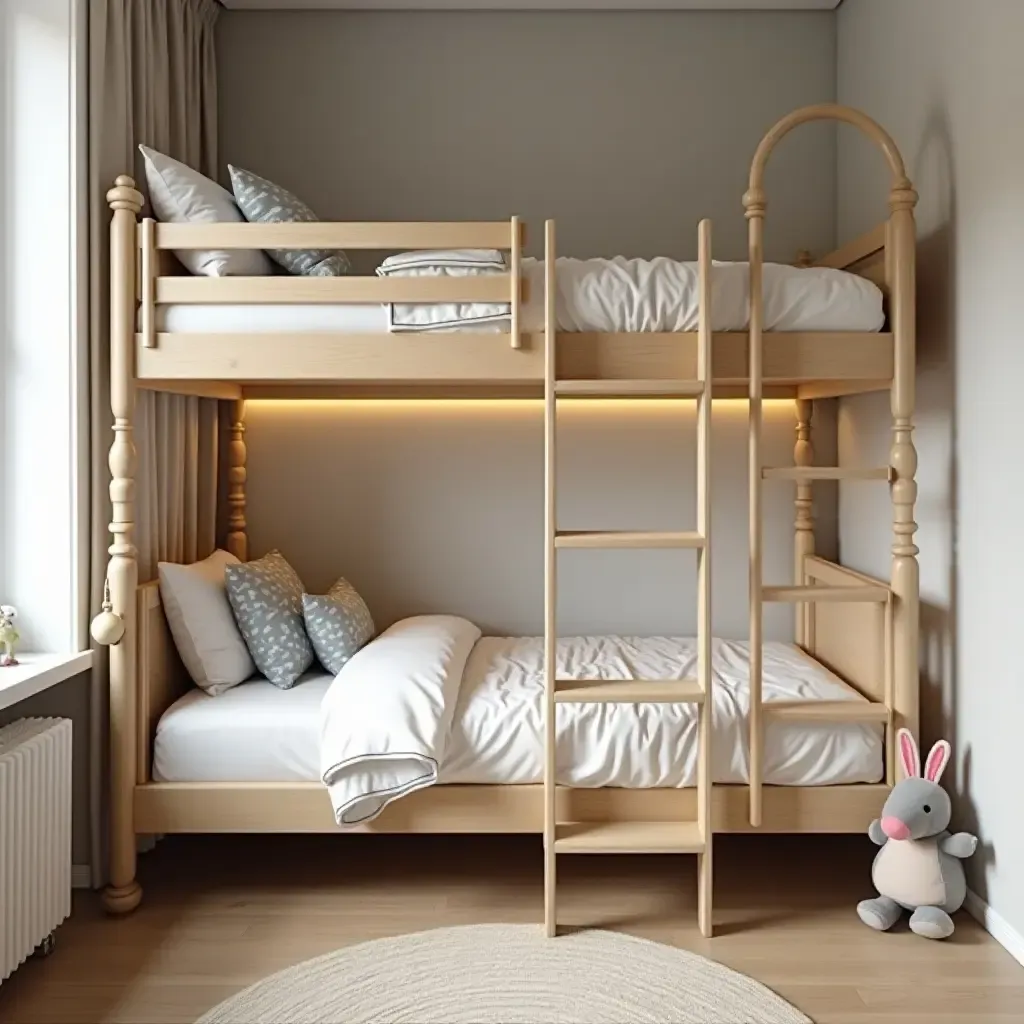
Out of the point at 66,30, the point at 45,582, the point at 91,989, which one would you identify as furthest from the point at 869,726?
the point at 66,30

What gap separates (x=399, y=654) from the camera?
2.96m

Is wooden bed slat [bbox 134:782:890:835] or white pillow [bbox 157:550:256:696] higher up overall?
white pillow [bbox 157:550:256:696]

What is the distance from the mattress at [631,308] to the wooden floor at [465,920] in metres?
1.52

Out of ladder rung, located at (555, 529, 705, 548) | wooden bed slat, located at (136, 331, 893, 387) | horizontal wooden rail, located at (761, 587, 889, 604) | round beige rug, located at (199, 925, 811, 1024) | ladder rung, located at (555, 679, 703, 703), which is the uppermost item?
wooden bed slat, located at (136, 331, 893, 387)

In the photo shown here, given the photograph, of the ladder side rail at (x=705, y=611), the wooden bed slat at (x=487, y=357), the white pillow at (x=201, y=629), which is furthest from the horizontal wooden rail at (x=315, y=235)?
the white pillow at (x=201, y=629)

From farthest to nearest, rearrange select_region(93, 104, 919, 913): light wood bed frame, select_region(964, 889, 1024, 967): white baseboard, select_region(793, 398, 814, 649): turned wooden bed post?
select_region(793, 398, 814, 649): turned wooden bed post → select_region(93, 104, 919, 913): light wood bed frame → select_region(964, 889, 1024, 967): white baseboard

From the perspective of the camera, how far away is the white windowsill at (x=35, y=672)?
7.92ft

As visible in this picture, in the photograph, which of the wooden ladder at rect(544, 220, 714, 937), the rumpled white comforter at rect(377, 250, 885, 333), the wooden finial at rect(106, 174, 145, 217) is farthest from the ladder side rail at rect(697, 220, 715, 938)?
the wooden finial at rect(106, 174, 145, 217)

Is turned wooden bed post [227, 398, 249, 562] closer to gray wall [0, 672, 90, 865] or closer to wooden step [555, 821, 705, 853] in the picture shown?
gray wall [0, 672, 90, 865]

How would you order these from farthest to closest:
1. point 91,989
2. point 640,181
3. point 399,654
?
point 640,181 < point 399,654 < point 91,989

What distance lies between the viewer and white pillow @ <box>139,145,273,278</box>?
9.39 ft

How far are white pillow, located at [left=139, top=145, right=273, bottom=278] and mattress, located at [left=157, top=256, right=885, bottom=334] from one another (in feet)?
0.50

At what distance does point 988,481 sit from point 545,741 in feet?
4.20

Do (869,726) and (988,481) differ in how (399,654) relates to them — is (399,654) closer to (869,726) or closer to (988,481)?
(869,726)
